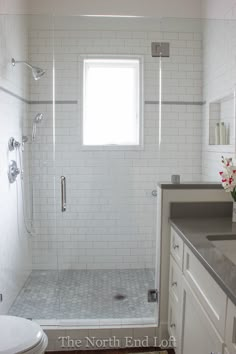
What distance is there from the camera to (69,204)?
324 centimetres

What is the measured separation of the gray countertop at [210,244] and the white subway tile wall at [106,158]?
1206 mm

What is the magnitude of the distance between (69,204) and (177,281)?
5.11 feet

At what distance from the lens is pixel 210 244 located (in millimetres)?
1562

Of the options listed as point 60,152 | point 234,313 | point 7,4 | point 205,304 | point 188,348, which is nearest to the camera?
point 234,313

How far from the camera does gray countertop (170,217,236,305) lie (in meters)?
1.17

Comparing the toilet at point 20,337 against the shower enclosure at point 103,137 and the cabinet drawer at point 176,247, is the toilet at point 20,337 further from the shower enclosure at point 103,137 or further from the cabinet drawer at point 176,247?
the shower enclosure at point 103,137

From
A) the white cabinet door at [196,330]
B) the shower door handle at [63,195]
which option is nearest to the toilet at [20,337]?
the white cabinet door at [196,330]

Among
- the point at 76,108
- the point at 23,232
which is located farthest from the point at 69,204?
the point at 76,108

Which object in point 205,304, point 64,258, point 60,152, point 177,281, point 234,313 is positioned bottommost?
point 64,258

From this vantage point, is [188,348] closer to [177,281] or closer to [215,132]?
[177,281]

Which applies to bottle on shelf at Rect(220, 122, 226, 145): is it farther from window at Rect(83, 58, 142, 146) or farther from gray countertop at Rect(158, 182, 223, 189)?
window at Rect(83, 58, 142, 146)

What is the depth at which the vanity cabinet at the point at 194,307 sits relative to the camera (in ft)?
4.00

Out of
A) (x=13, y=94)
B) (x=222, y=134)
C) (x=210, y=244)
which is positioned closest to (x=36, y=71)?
(x=13, y=94)

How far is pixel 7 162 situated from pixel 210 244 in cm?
175
